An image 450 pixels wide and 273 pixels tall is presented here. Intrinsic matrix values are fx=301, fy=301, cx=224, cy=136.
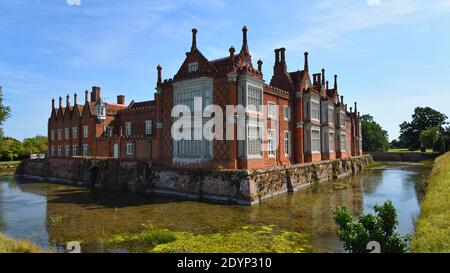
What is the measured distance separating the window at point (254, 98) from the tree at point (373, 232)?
1624cm

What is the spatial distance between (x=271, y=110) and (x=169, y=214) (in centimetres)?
1471

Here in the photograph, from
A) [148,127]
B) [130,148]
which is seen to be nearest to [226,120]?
[130,148]

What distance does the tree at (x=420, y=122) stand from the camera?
8750 cm

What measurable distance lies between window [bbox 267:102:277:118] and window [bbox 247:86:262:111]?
294 centimetres

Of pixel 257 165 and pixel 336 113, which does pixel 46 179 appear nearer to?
pixel 257 165

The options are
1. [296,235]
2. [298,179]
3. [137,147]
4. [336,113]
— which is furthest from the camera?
[336,113]

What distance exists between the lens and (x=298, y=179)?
27.3 meters

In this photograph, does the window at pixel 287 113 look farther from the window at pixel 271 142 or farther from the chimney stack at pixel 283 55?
the chimney stack at pixel 283 55

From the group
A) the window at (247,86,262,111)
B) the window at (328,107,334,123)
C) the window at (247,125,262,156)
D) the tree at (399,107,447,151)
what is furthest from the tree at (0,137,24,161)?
the tree at (399,107,447,151)

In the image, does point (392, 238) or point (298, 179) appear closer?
point (392, 238)

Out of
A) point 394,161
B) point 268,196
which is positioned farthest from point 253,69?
point 394,161

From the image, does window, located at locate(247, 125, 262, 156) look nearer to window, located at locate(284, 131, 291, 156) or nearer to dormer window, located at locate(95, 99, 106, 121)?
window, located at locate(284, 131, 291, 156)

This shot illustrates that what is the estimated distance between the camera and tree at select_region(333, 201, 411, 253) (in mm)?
8141
